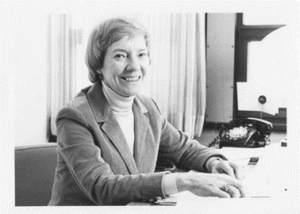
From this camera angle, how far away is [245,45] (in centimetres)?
134

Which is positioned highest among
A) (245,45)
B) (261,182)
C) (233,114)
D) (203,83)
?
(245,45)

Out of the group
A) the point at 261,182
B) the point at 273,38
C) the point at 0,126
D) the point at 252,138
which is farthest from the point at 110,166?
the point at 252,138

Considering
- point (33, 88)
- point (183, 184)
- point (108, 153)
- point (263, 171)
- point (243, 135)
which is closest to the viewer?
point (183, 184)

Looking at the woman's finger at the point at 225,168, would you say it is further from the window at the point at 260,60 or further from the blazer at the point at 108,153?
the window at the point at 260,60

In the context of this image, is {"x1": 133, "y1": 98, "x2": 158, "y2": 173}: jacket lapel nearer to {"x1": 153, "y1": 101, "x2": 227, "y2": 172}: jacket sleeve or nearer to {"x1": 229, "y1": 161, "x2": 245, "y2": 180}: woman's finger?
{"x1": 153, "y1": 101, "x2": 227, "y2": 172}: jacket sleeve

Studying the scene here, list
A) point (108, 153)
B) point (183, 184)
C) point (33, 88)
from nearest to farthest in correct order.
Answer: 1. point (183, 184)
2. point (108, 153)
3. point (33, 88)

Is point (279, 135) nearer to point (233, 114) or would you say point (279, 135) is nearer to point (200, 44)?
point (233, 114)

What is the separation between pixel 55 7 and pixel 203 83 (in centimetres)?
84

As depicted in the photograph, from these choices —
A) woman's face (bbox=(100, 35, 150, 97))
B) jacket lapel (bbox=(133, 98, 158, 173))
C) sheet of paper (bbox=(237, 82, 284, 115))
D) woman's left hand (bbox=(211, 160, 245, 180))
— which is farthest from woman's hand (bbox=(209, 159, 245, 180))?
sheet of paper (bbox=(237, 82, 284, 115))

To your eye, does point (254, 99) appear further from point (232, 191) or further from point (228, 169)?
point (232, 191)

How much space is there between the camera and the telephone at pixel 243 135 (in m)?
1.46

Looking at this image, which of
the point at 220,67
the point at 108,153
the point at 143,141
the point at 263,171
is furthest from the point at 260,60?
the point at 108,153

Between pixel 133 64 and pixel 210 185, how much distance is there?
0.96 feet

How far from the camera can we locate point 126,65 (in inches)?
36.0
